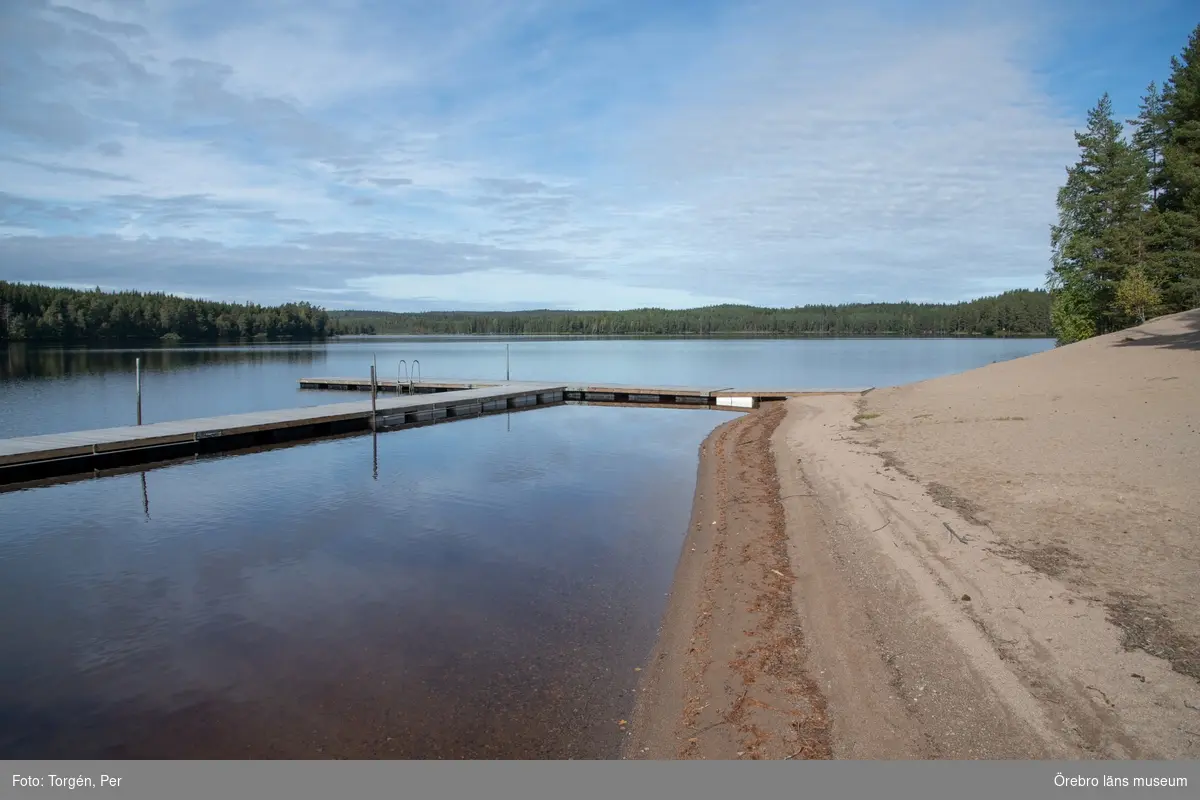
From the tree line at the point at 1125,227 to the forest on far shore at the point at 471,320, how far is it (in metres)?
87.0

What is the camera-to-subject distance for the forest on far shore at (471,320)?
8406cm

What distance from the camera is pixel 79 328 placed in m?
85.1

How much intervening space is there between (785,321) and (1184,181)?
470ft

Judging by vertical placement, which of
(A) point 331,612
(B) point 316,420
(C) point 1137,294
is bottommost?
(A) point 331,612

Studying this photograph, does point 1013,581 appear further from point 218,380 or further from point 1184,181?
point 218,380

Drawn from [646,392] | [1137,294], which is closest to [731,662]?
[646,392]

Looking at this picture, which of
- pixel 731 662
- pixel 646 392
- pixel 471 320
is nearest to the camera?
pixel 731 662

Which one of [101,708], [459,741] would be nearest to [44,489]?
[101,708]

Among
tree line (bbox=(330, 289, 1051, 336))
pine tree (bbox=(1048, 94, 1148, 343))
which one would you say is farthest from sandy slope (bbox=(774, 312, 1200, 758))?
tree line (bbox=(330, 289, 1051, 336))

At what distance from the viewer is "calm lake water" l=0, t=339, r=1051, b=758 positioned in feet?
18.0

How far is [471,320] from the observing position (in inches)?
7402

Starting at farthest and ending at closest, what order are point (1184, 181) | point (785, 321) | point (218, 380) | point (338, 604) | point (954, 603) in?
point (785, 321) → point (218, 380) → point (1184, 181) → point (338, 604) → point (954, 603)

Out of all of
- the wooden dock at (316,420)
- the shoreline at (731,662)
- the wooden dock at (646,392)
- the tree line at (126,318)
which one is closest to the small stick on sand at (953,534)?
the shoreline at (731,662)

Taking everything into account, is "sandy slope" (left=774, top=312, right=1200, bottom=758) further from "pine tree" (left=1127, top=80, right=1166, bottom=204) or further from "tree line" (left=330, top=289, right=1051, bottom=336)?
"tree line" (left=330, top=289, right=1051, bottom=336)
